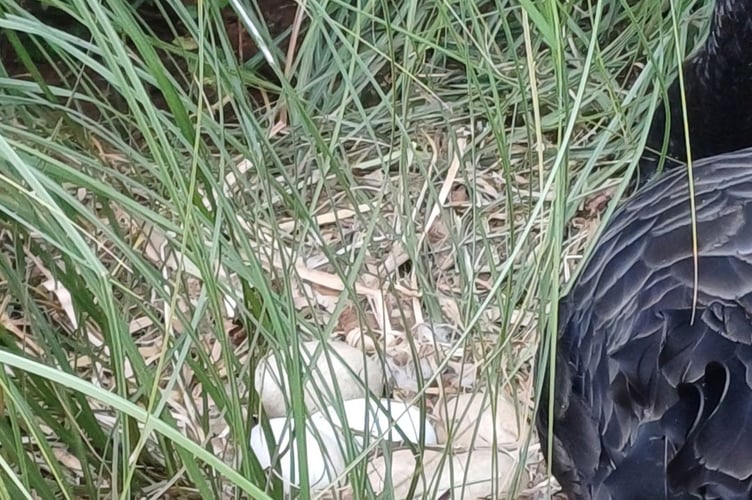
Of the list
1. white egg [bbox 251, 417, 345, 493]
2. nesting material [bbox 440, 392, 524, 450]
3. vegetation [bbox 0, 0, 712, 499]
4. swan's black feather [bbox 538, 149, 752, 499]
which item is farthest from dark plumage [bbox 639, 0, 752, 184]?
white egg [bbox 251, 417, 345, 493]

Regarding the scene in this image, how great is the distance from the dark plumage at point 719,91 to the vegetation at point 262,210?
0.04 metres

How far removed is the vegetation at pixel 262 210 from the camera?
611mm

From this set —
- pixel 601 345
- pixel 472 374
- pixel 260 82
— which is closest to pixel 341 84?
pixel 260 82

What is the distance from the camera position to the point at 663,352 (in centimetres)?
75

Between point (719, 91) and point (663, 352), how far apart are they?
0.51 metres

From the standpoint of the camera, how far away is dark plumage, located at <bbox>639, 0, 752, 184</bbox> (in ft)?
3.63

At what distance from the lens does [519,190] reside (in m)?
1.37

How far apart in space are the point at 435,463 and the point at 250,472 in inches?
17.4

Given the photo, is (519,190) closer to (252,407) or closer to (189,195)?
(252,407)

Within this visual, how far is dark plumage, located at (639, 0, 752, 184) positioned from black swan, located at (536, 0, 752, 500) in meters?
0.20

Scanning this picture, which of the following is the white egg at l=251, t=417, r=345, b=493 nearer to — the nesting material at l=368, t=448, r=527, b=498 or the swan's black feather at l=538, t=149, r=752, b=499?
the nesting material at l=368, t=448, r=527, b=498

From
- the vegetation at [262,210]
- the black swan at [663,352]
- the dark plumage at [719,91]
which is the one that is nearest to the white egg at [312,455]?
the vegetation at [262,210]

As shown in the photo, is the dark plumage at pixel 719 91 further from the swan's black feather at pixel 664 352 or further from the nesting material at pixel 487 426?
the nesting material at pixel 487 426

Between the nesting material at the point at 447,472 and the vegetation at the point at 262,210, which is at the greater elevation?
the vegetation at the point at 262,210
